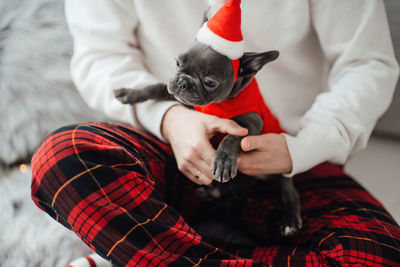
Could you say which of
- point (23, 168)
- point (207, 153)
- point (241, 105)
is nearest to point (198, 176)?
point (207, 153)

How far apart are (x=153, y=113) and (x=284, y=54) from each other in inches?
14.9

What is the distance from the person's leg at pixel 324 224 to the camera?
68cm

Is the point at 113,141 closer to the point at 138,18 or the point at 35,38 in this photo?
the point at 138,18

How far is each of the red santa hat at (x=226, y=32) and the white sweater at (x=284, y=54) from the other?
261mm

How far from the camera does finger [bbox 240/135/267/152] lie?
66 centimetres

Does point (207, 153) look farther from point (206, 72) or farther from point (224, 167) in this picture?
point (206, 72)

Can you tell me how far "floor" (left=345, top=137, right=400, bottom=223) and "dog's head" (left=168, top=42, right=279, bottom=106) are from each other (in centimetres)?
73

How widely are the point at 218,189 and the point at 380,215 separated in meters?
0.37

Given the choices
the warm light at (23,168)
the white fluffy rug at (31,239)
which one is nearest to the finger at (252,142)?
the white fluffy rug at (31,239)

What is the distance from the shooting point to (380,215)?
78 cm

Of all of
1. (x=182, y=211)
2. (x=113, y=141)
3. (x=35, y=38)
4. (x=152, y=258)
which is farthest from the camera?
(x=35, y=38)

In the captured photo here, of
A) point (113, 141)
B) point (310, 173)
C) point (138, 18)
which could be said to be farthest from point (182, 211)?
point (138, 18)

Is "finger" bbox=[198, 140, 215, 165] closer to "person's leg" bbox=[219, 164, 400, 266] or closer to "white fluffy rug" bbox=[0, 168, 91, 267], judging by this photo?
"person's leg" bbox=[219, 164, 400, 266]

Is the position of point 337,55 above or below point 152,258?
above
